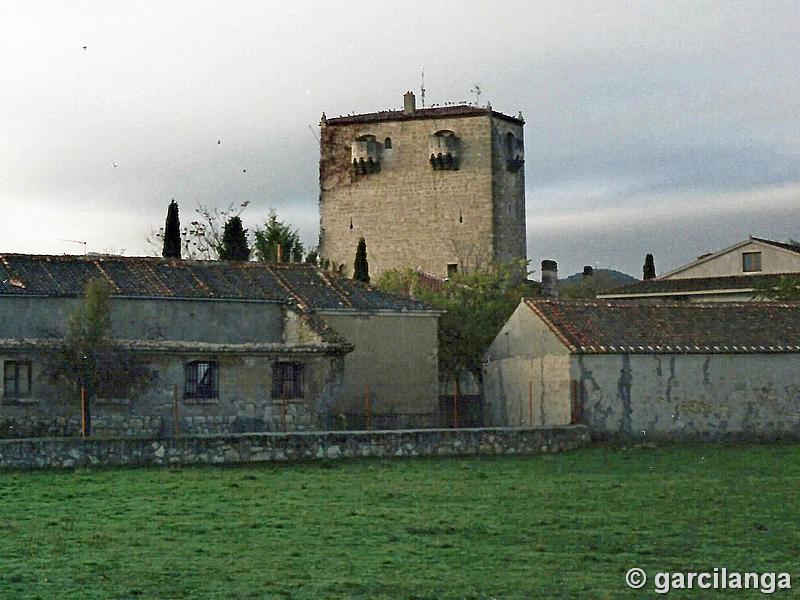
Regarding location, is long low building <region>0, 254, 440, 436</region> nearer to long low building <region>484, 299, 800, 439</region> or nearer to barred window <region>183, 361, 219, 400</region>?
barred window <region>183, 361, 219, 400</region>

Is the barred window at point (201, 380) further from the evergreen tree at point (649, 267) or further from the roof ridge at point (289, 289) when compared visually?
the evergreen tree at point (649, 267)

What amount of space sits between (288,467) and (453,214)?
51766 mm

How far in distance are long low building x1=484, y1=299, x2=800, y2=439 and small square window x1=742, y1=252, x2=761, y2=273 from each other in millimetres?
27551

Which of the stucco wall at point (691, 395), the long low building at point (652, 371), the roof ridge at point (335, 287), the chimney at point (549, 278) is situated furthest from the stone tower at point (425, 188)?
the stucco wall at point (691, 395)

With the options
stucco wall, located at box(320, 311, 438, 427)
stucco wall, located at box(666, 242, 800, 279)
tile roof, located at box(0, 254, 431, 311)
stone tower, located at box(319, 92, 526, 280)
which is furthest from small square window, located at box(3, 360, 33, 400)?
stone tower, located at box(319, 92, 526, 280)

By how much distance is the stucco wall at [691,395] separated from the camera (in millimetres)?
36688

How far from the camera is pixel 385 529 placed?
728 inches

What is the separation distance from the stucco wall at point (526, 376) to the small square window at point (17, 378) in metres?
14.1

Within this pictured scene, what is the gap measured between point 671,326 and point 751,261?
99.5 feet

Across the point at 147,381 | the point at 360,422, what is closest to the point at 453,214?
the point at 360,422

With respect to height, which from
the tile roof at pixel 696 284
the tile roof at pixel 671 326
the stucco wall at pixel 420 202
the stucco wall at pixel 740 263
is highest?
the stucco wall at pixel 420 202

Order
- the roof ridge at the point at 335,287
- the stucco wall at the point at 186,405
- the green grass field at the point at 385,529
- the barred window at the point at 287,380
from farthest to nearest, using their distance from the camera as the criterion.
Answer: the roof ridge at the point at 335,287 → the barred window at the point at 287,380 → the stucco wall at the point at 186,405 → the green grass field at the point at 385,529

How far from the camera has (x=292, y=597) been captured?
13367 mm

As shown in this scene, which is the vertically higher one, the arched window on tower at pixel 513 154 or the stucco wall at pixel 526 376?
the arched window on tower at pixel 513 154
